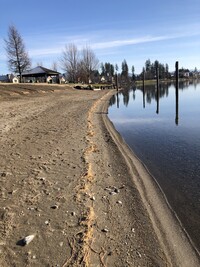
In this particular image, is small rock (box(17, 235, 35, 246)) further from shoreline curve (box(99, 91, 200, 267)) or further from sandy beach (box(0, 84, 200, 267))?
shoreline curve (box(99, 91, 200, 267))

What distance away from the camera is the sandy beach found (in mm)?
4309

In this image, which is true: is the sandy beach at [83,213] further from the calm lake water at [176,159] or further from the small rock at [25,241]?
the calm lake water at [176,159]

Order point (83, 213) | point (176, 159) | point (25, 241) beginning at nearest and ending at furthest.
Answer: point (25, 241) < point (83, 213) < point (176, 159)

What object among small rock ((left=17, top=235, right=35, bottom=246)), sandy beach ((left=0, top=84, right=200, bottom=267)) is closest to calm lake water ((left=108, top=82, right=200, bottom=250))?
sandy beach ((left=0, top=84, right=200, bottom=267))

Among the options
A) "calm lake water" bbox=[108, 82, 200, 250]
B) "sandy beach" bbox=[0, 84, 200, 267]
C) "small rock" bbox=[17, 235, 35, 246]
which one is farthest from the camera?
"calm lake water" bbox=[108, 82, 200, 250]

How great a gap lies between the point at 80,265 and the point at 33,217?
1594 millimetres

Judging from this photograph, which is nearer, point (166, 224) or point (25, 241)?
point (25, 241)

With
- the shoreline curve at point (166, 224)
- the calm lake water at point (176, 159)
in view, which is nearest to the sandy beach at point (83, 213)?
the shoreline curve at point (166, 224)

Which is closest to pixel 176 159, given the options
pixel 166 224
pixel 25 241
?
pixel 166 224

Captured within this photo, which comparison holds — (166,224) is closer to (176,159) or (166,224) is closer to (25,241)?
(25,241)

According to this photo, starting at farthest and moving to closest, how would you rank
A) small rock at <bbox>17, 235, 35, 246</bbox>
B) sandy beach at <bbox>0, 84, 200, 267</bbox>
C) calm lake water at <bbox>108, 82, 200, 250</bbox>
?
calm lake water at <bbox>108, 82, 200, 250</bbox> → small rock at <bbox>17, 235, 35, 246</bbox> → sandy beach at <bbox>0, 84, 200, 267</bbox>

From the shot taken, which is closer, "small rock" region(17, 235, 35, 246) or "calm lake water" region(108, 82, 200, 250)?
"small rock" region(17, 235, 35, 246)

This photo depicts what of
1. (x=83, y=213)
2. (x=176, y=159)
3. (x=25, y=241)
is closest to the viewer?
(x=25, y=241)

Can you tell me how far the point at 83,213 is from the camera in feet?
18.0
